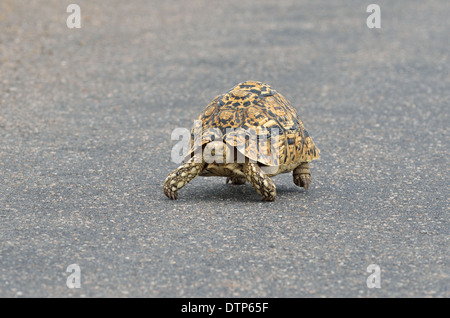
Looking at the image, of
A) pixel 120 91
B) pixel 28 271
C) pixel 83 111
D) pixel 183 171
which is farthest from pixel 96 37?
pixel 28 271

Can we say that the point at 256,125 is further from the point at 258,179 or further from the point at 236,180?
the point at 236,180

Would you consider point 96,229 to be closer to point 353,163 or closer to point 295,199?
point 295,199

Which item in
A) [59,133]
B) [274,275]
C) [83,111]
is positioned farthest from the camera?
[83,111]
